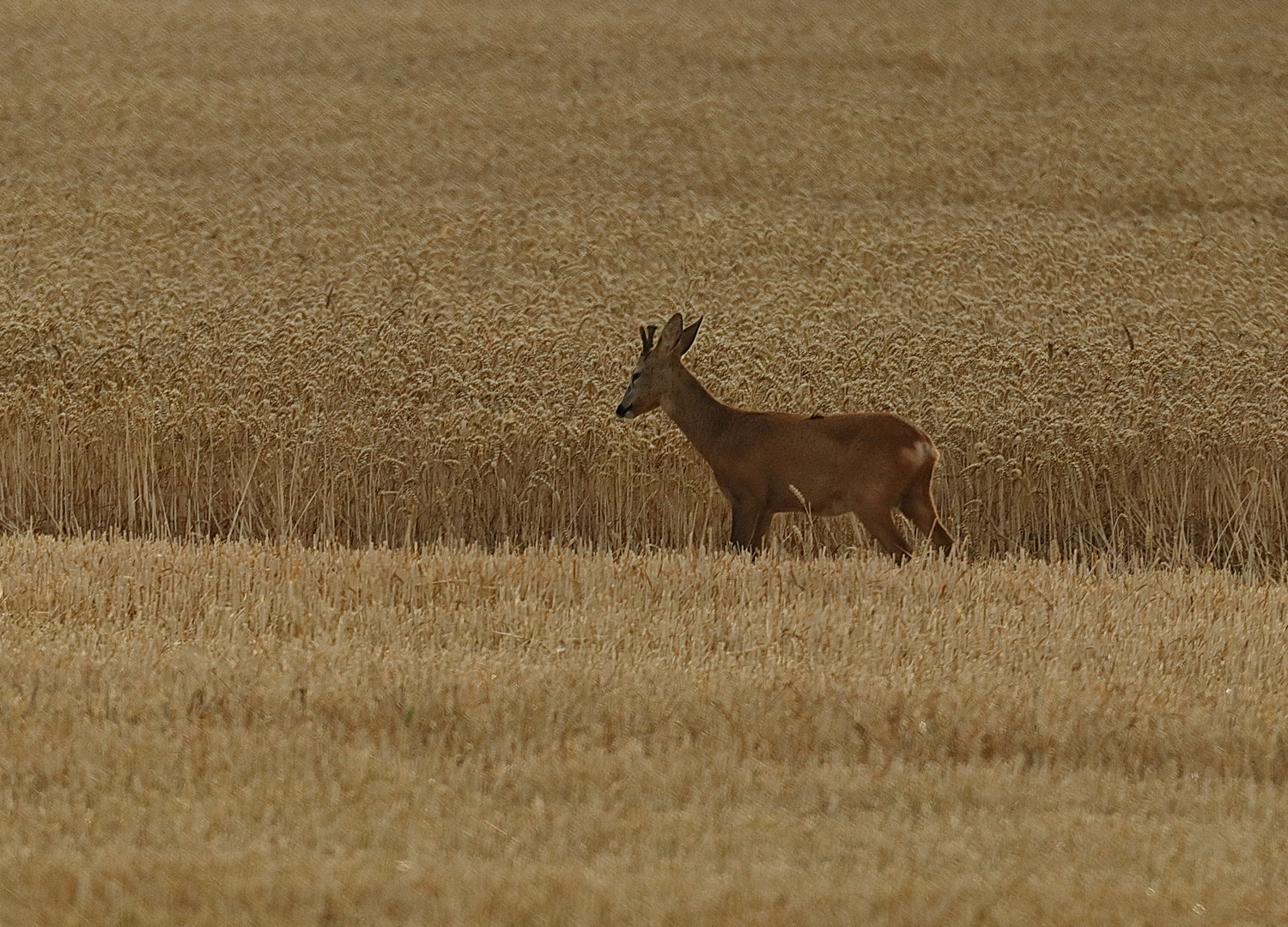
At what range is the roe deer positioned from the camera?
31.0 feet

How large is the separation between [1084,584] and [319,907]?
212 inches

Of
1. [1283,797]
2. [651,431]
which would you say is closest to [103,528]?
[651,431]

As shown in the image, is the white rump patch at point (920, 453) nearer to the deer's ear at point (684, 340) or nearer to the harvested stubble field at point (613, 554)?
the harvested stubble field at point (613, 554)

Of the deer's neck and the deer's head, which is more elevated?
the deer's head

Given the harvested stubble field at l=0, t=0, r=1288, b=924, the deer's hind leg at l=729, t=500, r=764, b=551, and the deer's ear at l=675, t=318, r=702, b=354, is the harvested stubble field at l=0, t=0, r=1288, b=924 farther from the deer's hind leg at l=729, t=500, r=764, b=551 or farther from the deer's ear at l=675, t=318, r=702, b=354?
the deer's ear at l=675, t=318, r=702, b=354

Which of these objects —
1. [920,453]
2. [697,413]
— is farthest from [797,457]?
[697,413]

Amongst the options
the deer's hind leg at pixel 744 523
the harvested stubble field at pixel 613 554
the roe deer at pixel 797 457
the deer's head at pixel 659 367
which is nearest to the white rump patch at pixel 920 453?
the roe deer at pixel 797 457

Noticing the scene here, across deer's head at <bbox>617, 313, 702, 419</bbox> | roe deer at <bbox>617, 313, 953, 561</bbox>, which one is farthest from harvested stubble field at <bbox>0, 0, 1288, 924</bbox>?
deer's head at <bbox>617, 313, 702, 419</bbox>

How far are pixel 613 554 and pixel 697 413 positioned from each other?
1121 millimetres

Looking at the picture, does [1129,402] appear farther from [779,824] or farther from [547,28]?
[547,28]

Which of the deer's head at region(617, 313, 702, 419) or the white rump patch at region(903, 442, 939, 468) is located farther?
the deer's head at region(617, 313, 702, 419)

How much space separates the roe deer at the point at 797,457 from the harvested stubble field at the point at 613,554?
54 centimetres

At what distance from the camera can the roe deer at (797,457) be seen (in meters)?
9.45

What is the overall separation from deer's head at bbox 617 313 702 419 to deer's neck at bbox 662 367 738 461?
61 millimetres
